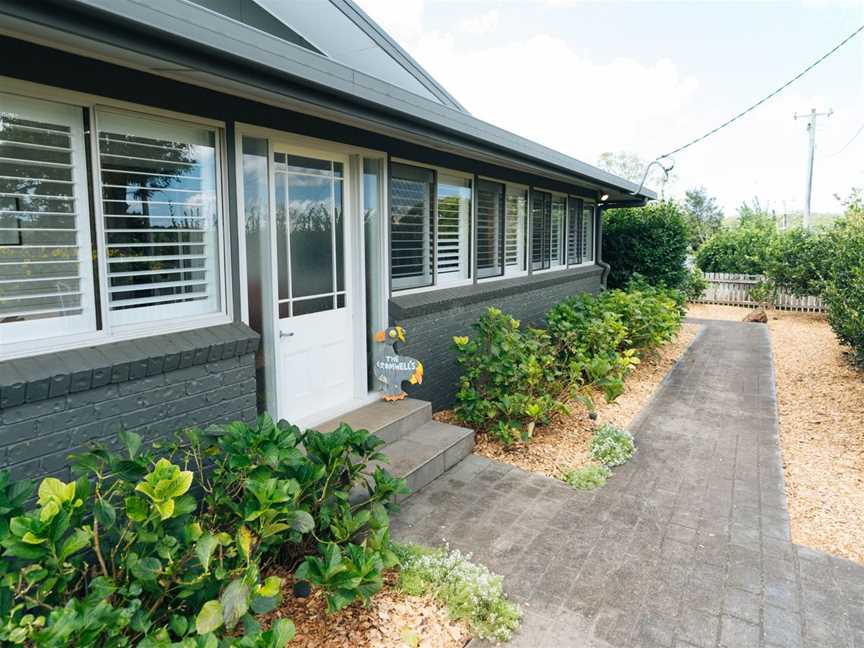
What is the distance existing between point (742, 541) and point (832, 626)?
30.4 inches

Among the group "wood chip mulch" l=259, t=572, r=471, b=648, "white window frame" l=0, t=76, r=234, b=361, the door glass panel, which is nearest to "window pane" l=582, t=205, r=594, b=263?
the door glass panel

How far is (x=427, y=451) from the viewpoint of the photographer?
4207mm

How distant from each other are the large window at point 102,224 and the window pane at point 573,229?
7.43 meters

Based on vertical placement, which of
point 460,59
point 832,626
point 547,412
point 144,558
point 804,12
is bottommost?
point 832,626

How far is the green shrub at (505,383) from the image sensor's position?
4.78 m

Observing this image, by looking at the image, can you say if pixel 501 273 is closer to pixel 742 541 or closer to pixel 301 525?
pixel 742 541

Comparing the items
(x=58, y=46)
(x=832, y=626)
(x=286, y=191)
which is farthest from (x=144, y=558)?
(x=832, y=626)

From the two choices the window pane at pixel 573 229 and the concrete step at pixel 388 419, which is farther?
the window pane at pixel 573 229

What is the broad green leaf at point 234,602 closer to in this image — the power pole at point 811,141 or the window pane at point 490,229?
the window pane at point 490,229

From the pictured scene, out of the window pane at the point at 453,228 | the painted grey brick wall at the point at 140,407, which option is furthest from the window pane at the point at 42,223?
the window pane at the point at 453,228

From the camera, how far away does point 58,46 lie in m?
2.52

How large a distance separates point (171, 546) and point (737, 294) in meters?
16.2

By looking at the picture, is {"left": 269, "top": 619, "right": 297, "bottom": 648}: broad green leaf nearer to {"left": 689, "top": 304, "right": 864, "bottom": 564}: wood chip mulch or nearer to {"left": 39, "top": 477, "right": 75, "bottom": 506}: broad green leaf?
{"left": 39, "top": 477, "right": 75, "bottom": 506}: broad green leaf

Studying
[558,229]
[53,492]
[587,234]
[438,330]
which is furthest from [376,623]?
[587,234]
